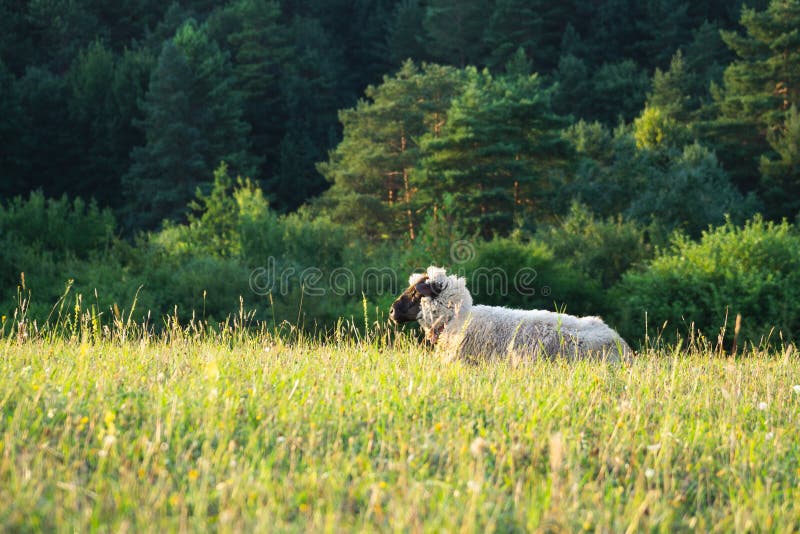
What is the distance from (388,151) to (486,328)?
4250cm

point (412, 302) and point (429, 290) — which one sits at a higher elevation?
point (429, 290)

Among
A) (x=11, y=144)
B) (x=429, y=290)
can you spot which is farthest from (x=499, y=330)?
(x=11, y=144)

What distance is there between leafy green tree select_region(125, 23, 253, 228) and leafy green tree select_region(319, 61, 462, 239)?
7.59 m

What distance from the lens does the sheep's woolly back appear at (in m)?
9.89

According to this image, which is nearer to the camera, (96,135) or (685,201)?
(685,201)

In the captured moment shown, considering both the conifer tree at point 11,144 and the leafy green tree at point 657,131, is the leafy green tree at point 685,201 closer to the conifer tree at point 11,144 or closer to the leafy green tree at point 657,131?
the leafy green tree at point 657,131

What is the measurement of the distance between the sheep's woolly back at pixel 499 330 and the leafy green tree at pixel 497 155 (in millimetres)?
32238

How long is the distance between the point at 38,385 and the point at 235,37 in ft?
203

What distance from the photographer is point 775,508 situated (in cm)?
476

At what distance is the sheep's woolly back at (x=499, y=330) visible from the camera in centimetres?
989

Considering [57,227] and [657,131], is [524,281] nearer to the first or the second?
[57,227]

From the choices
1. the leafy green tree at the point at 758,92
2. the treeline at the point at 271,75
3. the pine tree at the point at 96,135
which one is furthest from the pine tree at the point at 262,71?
the leafy green tree at the point at 758,92

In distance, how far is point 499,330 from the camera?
1020cm

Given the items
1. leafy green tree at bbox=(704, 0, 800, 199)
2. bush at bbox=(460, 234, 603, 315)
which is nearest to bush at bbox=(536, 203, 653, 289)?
bush at bbox=(460, 234, 603, 315)
